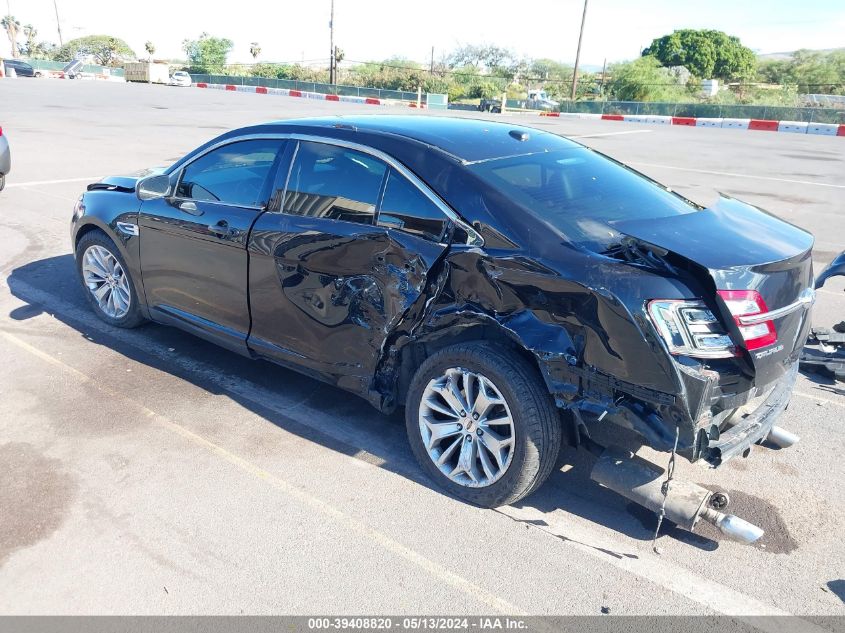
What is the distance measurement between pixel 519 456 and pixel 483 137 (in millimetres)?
1874

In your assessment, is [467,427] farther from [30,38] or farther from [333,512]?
[30,38]

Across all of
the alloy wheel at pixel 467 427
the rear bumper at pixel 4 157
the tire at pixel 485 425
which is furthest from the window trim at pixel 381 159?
the rear bumper at pixel 4 157

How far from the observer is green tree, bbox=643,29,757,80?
9075 cm

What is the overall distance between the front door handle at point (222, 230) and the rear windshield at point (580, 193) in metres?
1.65

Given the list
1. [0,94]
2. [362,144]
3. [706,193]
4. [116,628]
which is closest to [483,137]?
[362,144]

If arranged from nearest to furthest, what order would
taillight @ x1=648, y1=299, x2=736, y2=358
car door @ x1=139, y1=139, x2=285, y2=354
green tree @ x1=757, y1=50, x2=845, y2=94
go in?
taillight @ x1=648, y1=299, x2=736, y2=358
car door @ x1=139, y1=139, x2=285, y2=354
green tree @ x1=757, y1=50, x2=845, y2=94

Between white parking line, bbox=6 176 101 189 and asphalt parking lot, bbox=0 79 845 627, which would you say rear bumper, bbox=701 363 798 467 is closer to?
asphalt parking lot, bbox=0 79 845 627

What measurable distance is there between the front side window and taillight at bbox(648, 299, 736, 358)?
8.21ft

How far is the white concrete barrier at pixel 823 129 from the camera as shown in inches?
1182

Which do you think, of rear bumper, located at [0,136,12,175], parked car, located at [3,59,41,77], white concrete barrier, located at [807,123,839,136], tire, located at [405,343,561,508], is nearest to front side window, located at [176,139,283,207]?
tire, located at [405,343,561,508]

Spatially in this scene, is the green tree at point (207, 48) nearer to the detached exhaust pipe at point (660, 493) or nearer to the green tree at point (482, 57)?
the green tree at point (482, 57)

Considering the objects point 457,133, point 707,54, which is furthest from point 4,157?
point 707,54

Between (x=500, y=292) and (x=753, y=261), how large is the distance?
110 centimetres

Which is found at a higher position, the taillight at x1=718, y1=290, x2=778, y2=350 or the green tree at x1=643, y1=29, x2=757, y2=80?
the green tree at x1=643, y1=29, x2=757, y2=80
